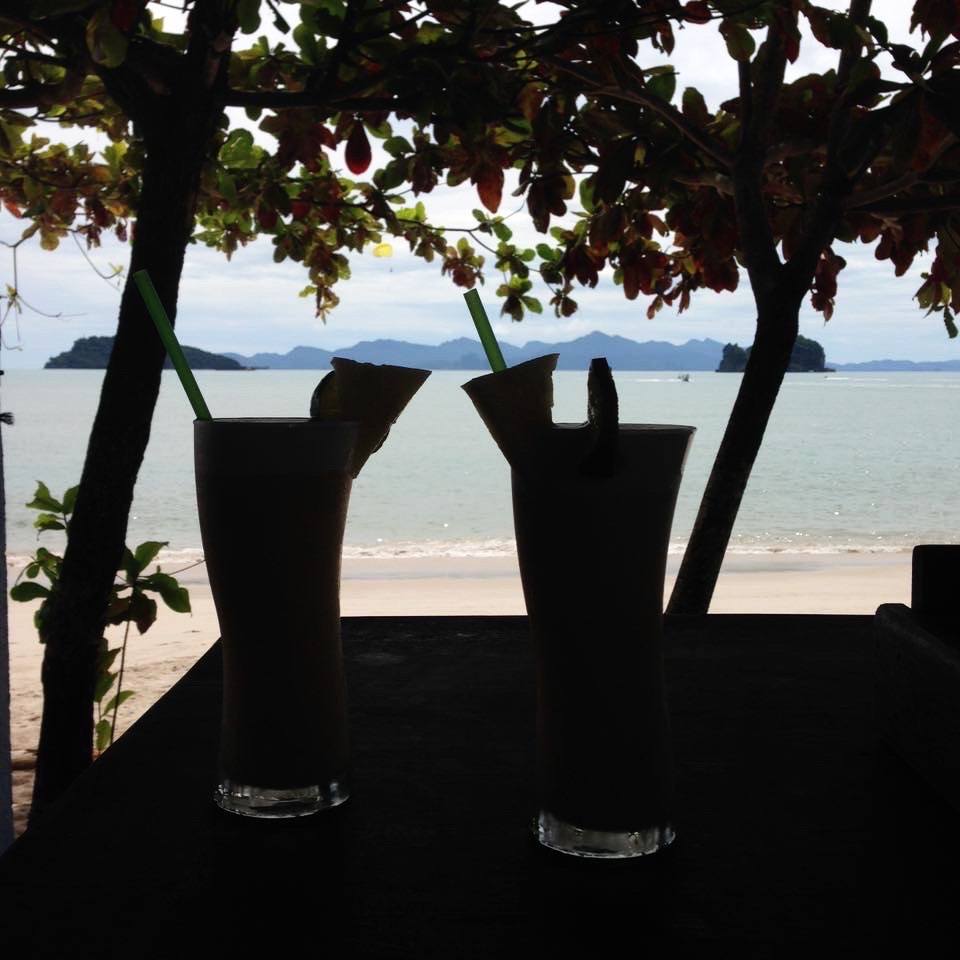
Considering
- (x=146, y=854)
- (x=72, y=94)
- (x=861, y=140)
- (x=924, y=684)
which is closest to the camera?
(x=146, y=854)

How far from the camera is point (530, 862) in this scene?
579mm

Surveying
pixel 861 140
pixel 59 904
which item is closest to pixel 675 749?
pixel 59 904

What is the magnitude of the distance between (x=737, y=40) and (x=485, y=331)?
139 centimetres

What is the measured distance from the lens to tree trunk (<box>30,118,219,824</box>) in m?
1.86

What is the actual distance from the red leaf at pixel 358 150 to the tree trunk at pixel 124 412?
301mm

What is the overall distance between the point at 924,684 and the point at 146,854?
1.62ft

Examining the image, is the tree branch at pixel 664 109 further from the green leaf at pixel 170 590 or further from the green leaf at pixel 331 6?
the green leaf at pixel 170 590

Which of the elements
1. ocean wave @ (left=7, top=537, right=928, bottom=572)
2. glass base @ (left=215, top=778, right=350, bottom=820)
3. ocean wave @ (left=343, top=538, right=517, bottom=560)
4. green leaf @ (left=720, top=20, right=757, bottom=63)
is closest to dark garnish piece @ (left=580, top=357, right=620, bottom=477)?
glass base @ (left=215, top=778, right=350, bottom=820)

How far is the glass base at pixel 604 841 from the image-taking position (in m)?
0.59

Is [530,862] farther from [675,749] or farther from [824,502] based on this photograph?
[824,502]

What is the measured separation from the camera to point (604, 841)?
1.93 feet

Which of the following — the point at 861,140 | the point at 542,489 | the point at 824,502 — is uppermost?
the point at 861,140

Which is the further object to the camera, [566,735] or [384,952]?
[566,735]

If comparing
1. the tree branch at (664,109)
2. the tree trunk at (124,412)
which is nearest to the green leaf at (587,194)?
the tree branch at (664,109)
